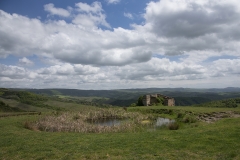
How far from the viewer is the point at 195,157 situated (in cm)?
919

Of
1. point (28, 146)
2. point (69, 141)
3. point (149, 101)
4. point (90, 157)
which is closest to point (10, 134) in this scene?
point (28, 146)

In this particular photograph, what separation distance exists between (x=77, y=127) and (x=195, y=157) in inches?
498

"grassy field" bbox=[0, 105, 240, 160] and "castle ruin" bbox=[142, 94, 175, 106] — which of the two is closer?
"grassy field" bbox=[0, 105, 240, 160]

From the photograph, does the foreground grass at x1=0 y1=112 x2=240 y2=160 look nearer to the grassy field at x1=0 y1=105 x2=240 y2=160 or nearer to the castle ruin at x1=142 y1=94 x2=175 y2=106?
the grassy field at x1=0 y1=105 x2=240 y2=160

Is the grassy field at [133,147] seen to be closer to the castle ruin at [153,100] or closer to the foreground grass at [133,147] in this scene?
the foreground grass at [133,147]

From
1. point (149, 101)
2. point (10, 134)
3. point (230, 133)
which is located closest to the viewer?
point (230, 133)

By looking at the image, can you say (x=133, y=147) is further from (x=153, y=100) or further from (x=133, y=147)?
(x=153, y=100)

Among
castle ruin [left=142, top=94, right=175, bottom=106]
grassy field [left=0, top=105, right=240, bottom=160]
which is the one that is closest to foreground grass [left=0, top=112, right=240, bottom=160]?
grassy field [left=0, top=105, right=240, bottom=160]

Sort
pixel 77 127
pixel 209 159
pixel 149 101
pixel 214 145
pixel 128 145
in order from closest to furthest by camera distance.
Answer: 1. pixel 209 159
2. pixel 214 145
3. pixel 128 145
4. pixel 77 127
5. pixel 149 101

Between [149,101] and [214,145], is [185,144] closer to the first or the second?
[214,145]

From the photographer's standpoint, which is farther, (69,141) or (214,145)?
(69,141)

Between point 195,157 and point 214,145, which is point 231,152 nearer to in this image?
point 214,145

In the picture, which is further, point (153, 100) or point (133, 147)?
point (153, 100)

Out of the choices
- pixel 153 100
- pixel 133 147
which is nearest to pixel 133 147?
pixel 133 147
